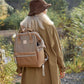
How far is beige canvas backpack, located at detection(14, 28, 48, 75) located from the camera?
2223 mm

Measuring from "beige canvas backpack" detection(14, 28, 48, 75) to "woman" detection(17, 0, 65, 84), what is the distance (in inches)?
5.9

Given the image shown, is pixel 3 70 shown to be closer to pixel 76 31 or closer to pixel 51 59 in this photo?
pixel 51 59

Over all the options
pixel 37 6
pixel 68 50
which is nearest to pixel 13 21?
pixel 68 50

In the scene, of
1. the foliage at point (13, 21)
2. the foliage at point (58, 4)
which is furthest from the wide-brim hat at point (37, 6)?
the foliage at point (58, 4)

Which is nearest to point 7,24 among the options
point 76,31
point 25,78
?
point 76,31

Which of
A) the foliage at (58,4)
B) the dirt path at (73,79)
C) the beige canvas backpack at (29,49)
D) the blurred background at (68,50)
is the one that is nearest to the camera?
the beige canvas backpack at (29,49)

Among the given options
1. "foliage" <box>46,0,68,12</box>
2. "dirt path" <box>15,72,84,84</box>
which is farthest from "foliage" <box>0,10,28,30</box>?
"dirt path" <box>15,72,84,84</box>

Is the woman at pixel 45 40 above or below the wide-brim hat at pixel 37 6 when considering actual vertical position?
A: below

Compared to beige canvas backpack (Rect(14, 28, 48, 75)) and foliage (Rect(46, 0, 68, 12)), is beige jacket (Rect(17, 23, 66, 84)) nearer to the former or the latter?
beige canvas backpack (Rect(14, 28, 48, 75))

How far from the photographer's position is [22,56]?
2.27 meters

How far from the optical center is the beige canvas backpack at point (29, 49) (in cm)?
222

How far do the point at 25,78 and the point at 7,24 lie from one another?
24.3ft

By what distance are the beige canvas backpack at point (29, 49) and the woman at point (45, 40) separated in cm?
15

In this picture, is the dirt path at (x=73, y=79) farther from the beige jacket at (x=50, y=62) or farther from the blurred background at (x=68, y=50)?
the beige jacket at (x=50, y=62)
